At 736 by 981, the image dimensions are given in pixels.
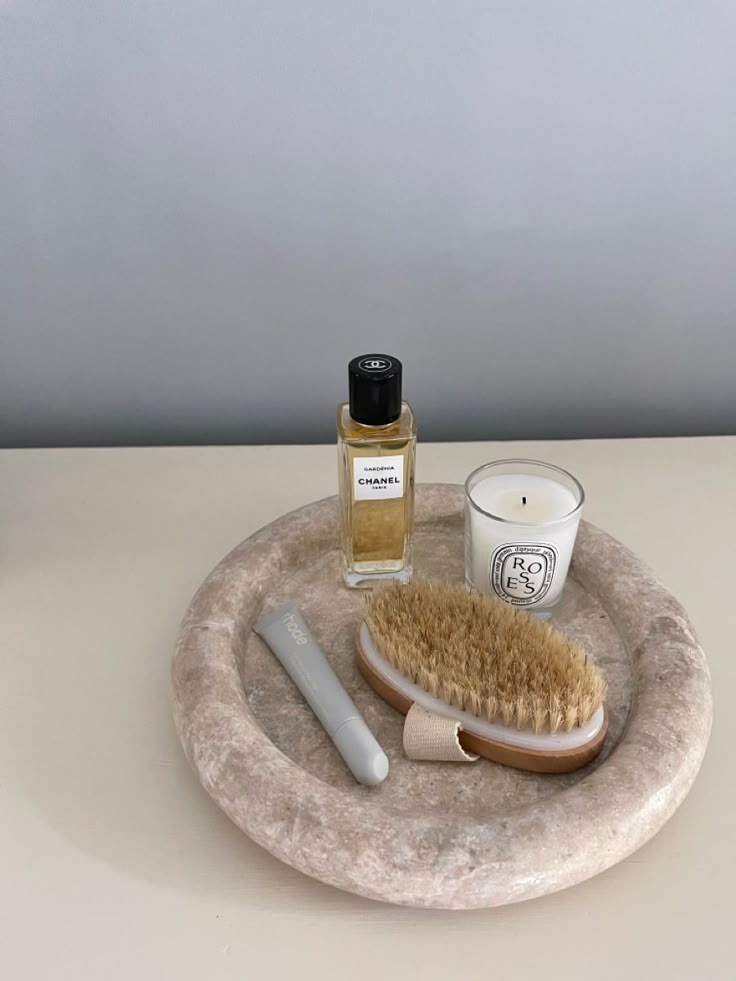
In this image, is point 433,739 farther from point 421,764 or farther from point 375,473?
point 375,473

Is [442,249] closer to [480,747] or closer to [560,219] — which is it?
[560,219]

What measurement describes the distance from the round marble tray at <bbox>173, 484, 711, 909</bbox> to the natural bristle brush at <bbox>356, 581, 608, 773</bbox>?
16 millimetres

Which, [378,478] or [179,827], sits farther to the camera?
[378,478]

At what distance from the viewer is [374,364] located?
1.61 ft

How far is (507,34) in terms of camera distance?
1.91 ft

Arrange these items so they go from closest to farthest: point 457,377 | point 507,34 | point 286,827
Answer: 1. point 286,827
2. point 507,34
3. point 457,377

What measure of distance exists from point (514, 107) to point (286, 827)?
0.50 metres

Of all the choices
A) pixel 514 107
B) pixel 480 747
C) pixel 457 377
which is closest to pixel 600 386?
pixel 457 377

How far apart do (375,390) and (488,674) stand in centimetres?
17

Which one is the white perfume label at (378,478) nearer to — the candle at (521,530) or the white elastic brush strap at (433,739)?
the candle at (521,530)

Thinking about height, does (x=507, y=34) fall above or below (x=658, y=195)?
above

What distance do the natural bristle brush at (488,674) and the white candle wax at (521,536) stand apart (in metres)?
0.03

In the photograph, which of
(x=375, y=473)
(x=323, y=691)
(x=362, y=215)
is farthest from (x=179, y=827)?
(x=362, y=215)

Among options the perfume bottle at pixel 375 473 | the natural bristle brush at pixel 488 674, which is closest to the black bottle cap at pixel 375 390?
the perfume bottle at pixel 375 473
